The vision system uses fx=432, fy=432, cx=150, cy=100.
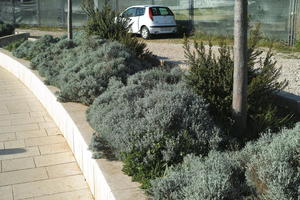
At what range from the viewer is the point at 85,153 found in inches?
177

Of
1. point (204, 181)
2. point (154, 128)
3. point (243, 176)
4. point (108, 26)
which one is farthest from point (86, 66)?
point (204, 181)

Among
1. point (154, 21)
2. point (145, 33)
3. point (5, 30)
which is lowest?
point (145, 33)

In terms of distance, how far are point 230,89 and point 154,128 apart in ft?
3.99

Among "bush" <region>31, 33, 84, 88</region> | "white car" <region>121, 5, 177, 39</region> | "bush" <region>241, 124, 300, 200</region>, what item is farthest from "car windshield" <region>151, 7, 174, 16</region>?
"bush" <region>241, 124, 300, 200</region>

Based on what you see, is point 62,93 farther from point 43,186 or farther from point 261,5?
point 261,5

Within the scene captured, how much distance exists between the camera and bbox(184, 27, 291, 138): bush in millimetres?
4539

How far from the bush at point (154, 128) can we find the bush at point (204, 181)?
1.05ft

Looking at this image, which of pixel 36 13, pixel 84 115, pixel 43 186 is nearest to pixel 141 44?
pixel 84 115

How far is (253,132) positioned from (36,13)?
24.4 m

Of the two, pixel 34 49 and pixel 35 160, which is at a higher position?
pixel 34 49

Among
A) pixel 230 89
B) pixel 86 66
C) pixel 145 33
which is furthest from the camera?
pixel 145 33

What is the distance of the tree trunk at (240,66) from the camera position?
4.01 meters

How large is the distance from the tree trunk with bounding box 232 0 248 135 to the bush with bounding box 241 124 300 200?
1.03m

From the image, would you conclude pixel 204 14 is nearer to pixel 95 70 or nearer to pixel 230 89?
pixel 95 70
